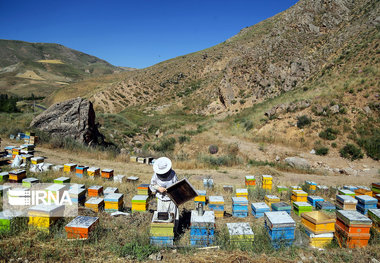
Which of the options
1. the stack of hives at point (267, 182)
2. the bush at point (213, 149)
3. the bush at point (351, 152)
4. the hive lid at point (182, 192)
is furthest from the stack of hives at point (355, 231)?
the bush at point (213, 149)

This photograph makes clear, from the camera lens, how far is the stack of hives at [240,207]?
6.52 m

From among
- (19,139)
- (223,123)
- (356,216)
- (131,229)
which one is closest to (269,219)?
(356,216)

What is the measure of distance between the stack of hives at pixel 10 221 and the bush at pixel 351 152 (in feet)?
58.4

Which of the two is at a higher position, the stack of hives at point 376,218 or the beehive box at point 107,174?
the stack of hives at point 376,218

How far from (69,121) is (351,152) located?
20.2 metres

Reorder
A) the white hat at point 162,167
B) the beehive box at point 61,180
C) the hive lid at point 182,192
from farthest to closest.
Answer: the beehive box at point 61,180 < the white hat at point 162,167 < the hive lid at point 182,192

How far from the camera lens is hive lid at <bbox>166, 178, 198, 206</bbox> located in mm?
4785

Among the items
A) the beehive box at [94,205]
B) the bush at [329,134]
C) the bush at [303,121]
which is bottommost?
the beehive box at [94,205]

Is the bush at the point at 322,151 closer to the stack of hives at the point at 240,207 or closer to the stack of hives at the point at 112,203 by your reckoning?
the stack of hives at the point at 240,207

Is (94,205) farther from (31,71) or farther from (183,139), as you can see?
(31,71)

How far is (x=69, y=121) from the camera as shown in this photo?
1647cm

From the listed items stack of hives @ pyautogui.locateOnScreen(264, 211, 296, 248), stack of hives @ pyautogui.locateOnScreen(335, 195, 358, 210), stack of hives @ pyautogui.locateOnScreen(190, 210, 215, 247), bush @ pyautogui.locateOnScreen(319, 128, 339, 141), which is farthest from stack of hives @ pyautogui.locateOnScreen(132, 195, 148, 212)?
bush @ pyautogui.locateOnScreen(319, 128, 339, 141)

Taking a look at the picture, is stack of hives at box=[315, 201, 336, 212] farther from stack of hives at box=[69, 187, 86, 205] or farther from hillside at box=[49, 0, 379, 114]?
hillside at box=[49, 0, 379, 114]

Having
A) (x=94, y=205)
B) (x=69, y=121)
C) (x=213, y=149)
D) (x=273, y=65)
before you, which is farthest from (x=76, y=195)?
(x=273, y=65)
